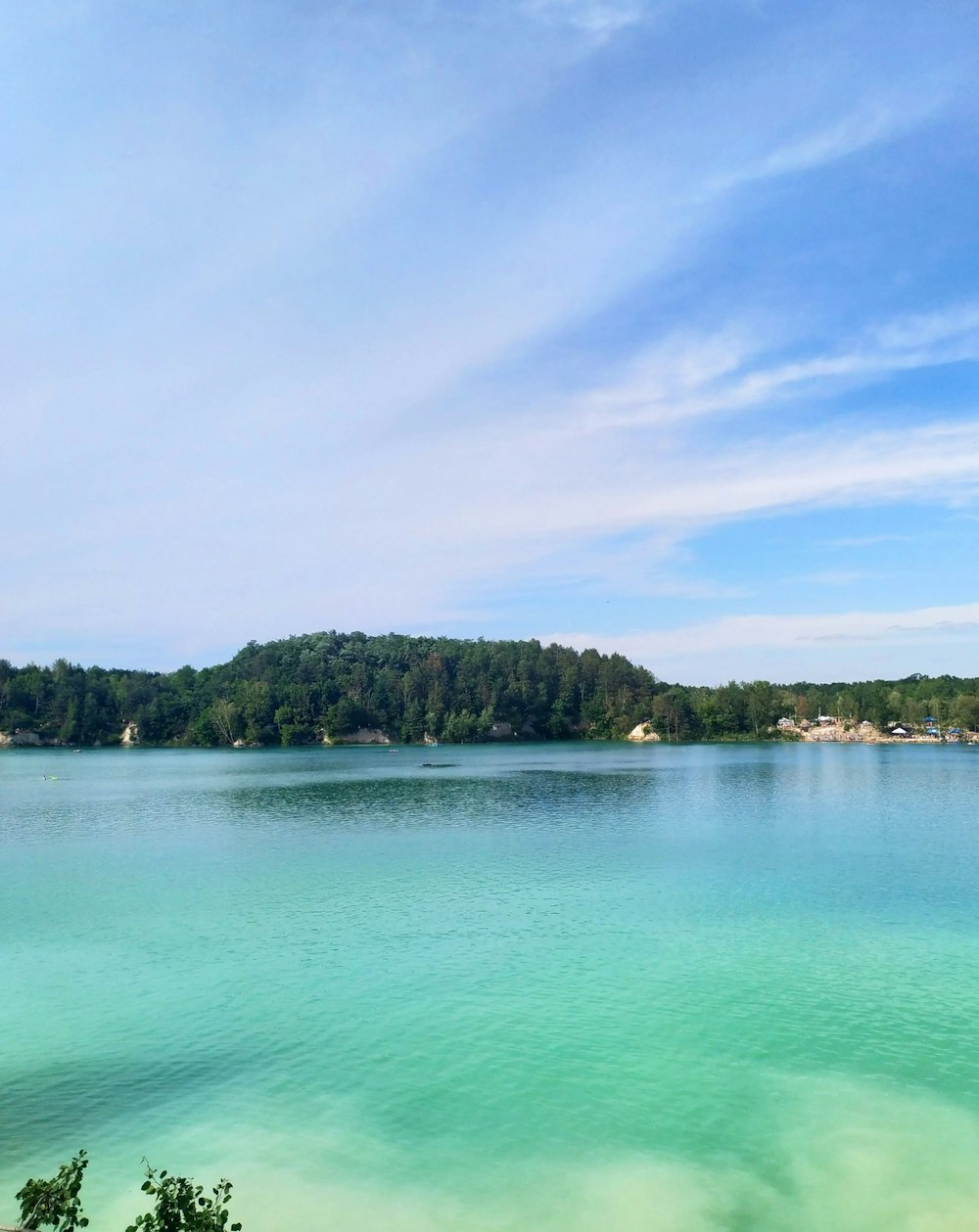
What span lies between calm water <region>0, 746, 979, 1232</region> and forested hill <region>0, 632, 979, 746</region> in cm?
11766

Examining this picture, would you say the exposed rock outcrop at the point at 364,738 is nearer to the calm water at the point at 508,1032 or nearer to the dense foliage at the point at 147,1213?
the calm water at the point at 508,1032

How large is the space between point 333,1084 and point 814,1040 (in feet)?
25.5

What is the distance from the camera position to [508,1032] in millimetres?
15102

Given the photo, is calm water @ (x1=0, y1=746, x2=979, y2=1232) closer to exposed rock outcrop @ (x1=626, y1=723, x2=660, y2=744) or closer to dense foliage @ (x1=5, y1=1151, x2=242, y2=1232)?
dense foliage @ (x1=5, y1=1151, x2=242, y2=1232)

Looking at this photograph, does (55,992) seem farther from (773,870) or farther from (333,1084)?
(773,870)

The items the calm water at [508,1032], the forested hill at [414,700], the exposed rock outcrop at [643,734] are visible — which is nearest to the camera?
the calm water at [508,1032]

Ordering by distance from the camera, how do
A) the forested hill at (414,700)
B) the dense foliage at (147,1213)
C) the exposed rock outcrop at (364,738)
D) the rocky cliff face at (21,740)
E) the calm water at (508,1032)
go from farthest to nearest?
the rocky cliff face at (21,740), the exposed rock outcrop at (364,738), the forested hill at (414,700), the calm water at (508,1032), the dense foliage at (147,1213)

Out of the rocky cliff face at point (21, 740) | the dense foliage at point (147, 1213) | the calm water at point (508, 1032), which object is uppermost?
the dense foliage at point (147, 1213)

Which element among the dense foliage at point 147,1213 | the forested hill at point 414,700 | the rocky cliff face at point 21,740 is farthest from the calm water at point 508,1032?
the rocky cliff face at point 21,740

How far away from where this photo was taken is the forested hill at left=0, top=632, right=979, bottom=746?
150 metres

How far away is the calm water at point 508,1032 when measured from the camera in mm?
10477

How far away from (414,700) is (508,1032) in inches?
5740

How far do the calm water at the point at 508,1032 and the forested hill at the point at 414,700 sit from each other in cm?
11766

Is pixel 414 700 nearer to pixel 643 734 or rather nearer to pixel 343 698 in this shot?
pixel 343 698
